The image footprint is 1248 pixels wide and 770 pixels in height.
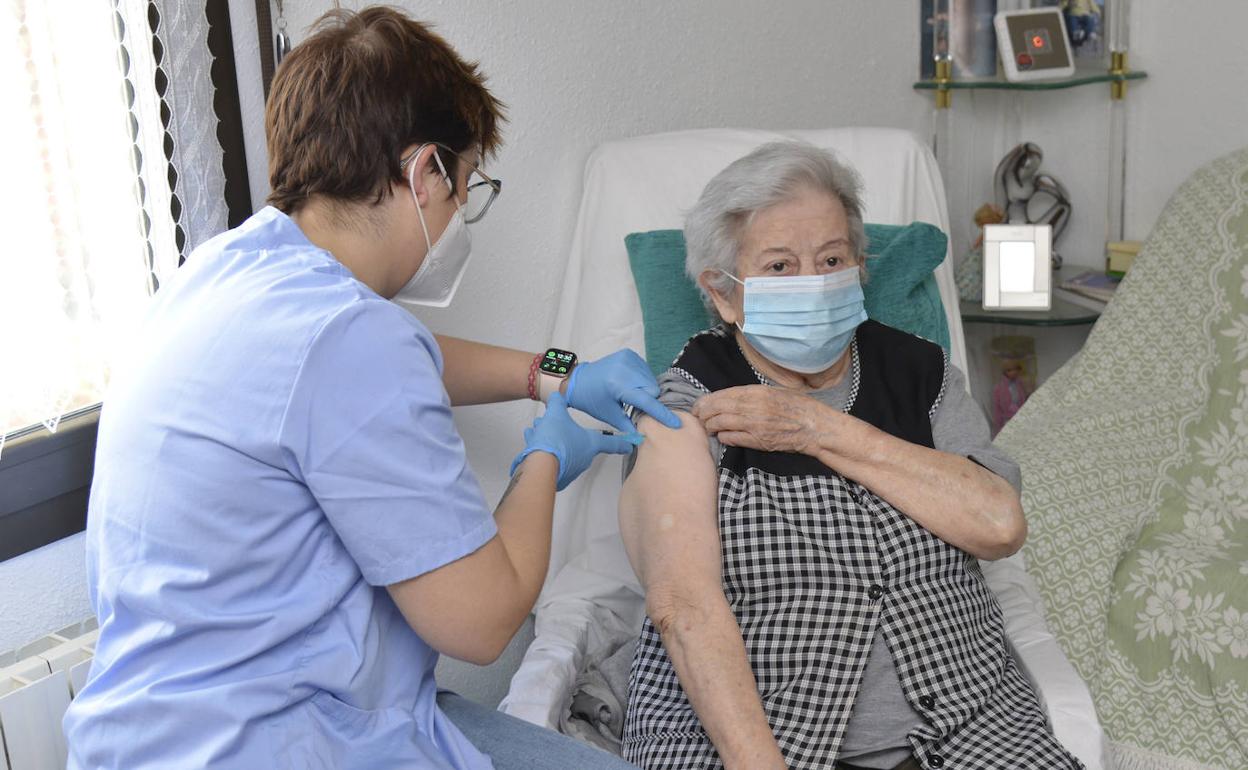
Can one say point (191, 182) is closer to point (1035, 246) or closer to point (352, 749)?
point (352, 749)

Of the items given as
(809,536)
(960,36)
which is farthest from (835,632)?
(960,36)

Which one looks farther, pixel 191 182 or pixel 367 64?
pixel 191 182

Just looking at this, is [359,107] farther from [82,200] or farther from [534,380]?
[534,380]

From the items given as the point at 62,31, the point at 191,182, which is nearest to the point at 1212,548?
the point at 191,182

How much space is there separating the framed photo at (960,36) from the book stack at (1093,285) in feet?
1.93

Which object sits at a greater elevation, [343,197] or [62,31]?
[62,31]

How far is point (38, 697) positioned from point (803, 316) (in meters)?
1.06

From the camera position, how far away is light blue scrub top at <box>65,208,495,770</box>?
1.05 meters

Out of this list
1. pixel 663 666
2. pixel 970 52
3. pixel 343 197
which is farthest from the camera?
pixel 970 52

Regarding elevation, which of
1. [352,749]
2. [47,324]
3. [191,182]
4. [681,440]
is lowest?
A: [352,749]

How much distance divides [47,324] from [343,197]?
0.46 meters

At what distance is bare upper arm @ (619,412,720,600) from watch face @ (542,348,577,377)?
0.17m

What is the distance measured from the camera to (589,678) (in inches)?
68.8

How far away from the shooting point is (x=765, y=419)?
5.25 feet
